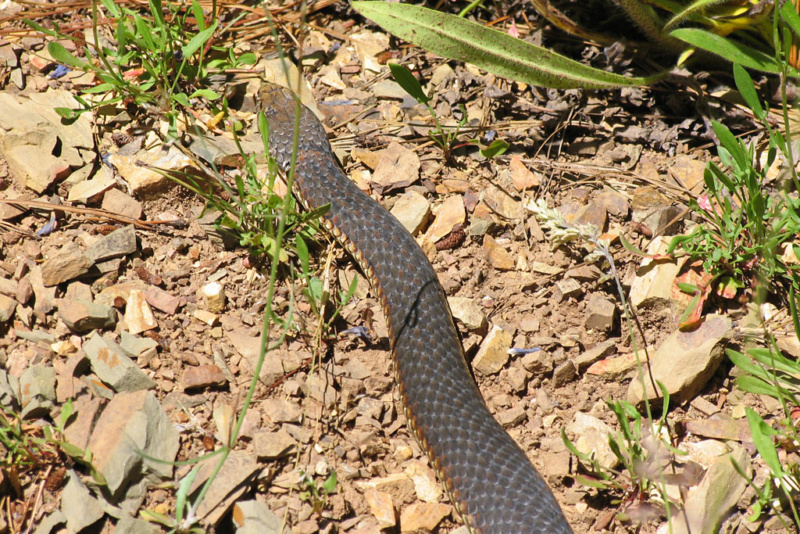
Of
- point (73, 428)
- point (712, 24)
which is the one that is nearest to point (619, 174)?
point (712, 24)

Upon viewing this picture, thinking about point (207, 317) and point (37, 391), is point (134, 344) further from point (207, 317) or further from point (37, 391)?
point (37, 391)

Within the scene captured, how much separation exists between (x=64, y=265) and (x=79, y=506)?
60.3 inches

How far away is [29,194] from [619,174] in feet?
13.8

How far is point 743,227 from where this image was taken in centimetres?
382

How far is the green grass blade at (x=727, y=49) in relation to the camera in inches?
173

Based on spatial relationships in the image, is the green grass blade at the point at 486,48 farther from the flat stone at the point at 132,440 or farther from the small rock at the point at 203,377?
the flat stone at the point at 132,440

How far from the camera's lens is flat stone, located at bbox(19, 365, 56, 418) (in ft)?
11.3

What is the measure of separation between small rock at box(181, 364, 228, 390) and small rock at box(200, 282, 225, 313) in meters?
0.43

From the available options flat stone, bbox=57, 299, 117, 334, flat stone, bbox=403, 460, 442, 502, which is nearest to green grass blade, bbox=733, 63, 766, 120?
flat stone, bbox=403, 460, 442, 502

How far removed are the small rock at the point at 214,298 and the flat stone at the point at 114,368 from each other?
584 mm

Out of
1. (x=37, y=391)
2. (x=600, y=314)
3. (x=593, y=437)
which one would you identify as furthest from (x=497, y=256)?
(x=37, y=391)

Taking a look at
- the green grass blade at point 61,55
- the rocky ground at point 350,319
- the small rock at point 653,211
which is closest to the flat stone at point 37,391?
the rocky ground at point 350,319

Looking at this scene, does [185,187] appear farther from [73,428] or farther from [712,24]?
[712,24]

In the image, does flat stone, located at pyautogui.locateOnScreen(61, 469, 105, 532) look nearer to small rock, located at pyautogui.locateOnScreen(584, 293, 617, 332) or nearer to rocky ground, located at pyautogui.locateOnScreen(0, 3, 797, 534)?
rocky ground, located at pyautogui.locateOnScreen(0, 3, 797, 534)
